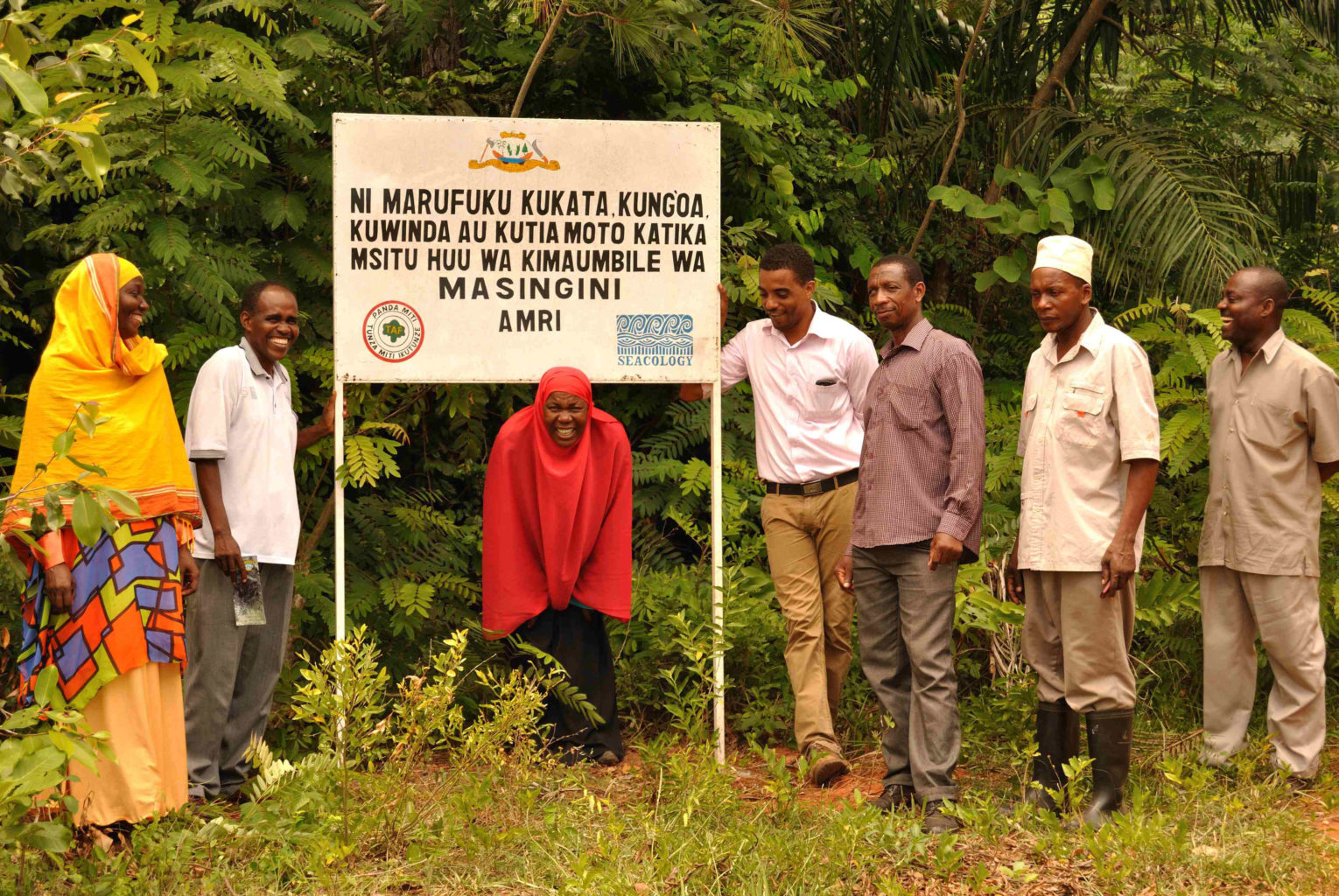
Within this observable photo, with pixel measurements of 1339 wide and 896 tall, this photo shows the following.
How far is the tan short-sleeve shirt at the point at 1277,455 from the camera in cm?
534

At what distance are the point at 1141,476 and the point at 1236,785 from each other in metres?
1.58

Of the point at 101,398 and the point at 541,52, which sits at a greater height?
the point at 541,52

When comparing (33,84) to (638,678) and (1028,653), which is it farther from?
(638,678)

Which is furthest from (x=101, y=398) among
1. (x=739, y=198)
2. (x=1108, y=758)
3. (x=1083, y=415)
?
(x=739, y=198)

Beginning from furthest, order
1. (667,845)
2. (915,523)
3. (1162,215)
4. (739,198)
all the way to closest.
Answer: (739,198) < (1162,215) < (915,523) < (667,845)

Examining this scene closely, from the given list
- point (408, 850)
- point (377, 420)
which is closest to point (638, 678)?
point (377, 420)

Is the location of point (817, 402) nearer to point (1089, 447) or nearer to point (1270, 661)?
point (1089, 447)

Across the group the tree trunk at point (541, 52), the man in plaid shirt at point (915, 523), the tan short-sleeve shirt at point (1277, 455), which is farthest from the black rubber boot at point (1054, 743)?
the tree trunk at point (541, 52)

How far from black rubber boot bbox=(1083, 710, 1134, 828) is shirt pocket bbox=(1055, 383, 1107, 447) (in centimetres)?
98

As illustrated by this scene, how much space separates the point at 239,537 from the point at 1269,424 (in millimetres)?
4094

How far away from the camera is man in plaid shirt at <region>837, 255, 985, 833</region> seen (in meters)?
4.84

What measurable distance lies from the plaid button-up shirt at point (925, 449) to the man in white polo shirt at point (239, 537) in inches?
89.1

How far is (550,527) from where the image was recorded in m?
5.84

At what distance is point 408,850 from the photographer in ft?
14.0
